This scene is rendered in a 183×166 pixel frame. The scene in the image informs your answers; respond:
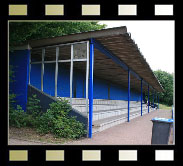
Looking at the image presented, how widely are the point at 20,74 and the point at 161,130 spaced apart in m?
6.85

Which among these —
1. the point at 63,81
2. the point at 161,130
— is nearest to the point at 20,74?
the point at 63,81

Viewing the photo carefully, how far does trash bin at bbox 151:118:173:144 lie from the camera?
5.71 meters

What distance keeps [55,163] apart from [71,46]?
219 inches

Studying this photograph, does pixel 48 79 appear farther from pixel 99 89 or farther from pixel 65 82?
pixel 99 89

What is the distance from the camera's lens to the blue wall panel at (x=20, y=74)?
384 inches

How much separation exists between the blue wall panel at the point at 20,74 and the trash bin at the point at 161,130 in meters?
6.00

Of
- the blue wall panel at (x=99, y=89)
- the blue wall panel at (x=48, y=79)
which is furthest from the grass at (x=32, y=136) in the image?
the blue wall panel at (x=99, y=89)

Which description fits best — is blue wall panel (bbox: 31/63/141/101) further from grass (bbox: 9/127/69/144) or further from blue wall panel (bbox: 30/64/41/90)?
grass (bbox: 9/127/69/144)

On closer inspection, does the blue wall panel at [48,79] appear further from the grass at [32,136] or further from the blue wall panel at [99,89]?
the blue wall panel at [99,89]

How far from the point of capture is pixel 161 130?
580cm

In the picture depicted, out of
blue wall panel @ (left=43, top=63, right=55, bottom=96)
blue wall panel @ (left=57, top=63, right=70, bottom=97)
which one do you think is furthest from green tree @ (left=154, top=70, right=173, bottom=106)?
blue wall panel @ (left=43, top=63, right=55, bottom=96)

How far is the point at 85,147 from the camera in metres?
4.65
